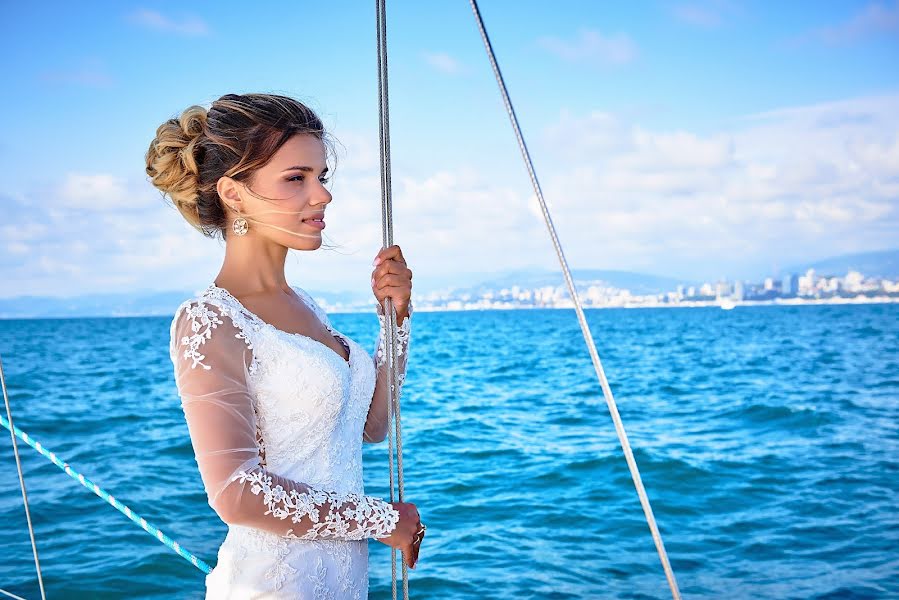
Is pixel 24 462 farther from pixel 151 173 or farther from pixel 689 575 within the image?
pixel 151 173

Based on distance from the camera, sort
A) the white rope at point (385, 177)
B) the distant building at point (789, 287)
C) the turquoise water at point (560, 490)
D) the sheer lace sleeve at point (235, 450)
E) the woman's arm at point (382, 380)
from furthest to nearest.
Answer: the distant building at point (789, 287)
the turquoise water at point (560, 490)
the woman's arm at point (382, 380)
the white rope at point (385, 177)
the sheer lace sleeve at point (235, 450)

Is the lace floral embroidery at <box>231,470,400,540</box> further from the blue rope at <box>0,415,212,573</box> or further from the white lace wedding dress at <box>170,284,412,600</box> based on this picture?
the blue rope at <box>0,415,212,573</box>

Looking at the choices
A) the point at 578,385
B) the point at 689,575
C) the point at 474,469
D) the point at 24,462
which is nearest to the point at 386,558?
the point at 689,575

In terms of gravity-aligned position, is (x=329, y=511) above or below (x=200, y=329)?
below

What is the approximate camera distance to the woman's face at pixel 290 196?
134 centimetres

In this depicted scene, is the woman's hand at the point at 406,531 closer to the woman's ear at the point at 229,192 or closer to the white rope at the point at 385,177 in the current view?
the white rope at the point at 385,177

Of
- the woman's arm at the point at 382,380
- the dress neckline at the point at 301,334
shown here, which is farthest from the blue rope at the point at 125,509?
the dress neckline at the point at 301,334

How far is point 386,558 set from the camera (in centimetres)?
591

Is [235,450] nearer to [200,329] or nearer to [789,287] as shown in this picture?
[200,329]

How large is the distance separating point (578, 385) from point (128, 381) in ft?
35.8

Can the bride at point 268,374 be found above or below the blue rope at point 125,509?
above

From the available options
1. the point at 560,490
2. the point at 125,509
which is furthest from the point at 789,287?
the point at 125,509

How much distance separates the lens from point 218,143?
1.33 metres

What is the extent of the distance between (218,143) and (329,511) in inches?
Answer: 23.7
